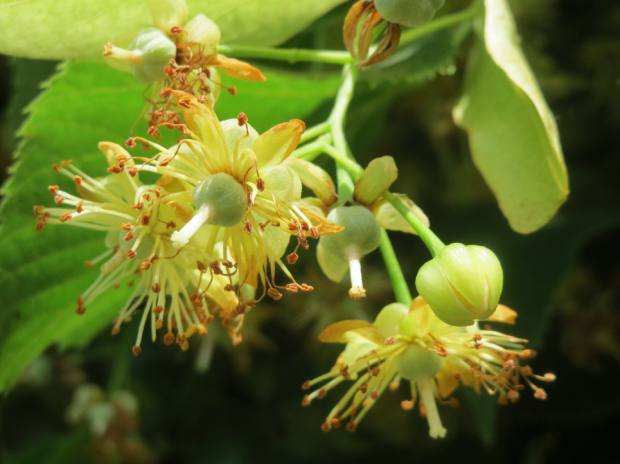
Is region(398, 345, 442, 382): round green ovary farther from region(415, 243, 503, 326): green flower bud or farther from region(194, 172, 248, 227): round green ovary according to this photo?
region(194, 172, 248, 227): round green ovary

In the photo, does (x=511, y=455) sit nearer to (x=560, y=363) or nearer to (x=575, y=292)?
(x=560, y=363)

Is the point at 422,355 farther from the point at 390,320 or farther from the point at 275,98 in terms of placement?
the point at 275,98

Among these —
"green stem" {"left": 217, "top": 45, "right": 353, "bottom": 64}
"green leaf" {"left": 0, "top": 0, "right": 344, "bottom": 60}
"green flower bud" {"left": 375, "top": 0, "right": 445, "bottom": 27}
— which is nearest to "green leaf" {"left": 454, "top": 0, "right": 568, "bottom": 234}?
"green flower bud" {"left": 375, "top": 0, "right": 445, "bottom": 27}

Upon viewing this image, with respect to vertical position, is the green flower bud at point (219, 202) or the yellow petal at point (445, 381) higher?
the green flower bud at point (219, 202)

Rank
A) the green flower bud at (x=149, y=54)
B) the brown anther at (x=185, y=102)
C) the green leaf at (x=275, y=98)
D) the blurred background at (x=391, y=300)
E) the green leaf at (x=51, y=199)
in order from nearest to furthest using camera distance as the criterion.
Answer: the brown anther at (x=185, y=102), the green flower bud at (x=149, y=54), the green leaf at (x=51, y=199), the green leaf at (x=275, y=98), the blurred background at (x=391, y=300)

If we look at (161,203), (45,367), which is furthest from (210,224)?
(45,367)

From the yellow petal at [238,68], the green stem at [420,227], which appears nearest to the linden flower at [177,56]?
the yellow petal at [238,68]

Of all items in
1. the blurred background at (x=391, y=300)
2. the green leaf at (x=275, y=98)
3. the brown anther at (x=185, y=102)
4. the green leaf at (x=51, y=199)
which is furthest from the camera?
the blurred background at (x=391, y=300)

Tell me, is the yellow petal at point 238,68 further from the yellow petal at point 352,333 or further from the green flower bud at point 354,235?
the yellow petal at point 352,333
